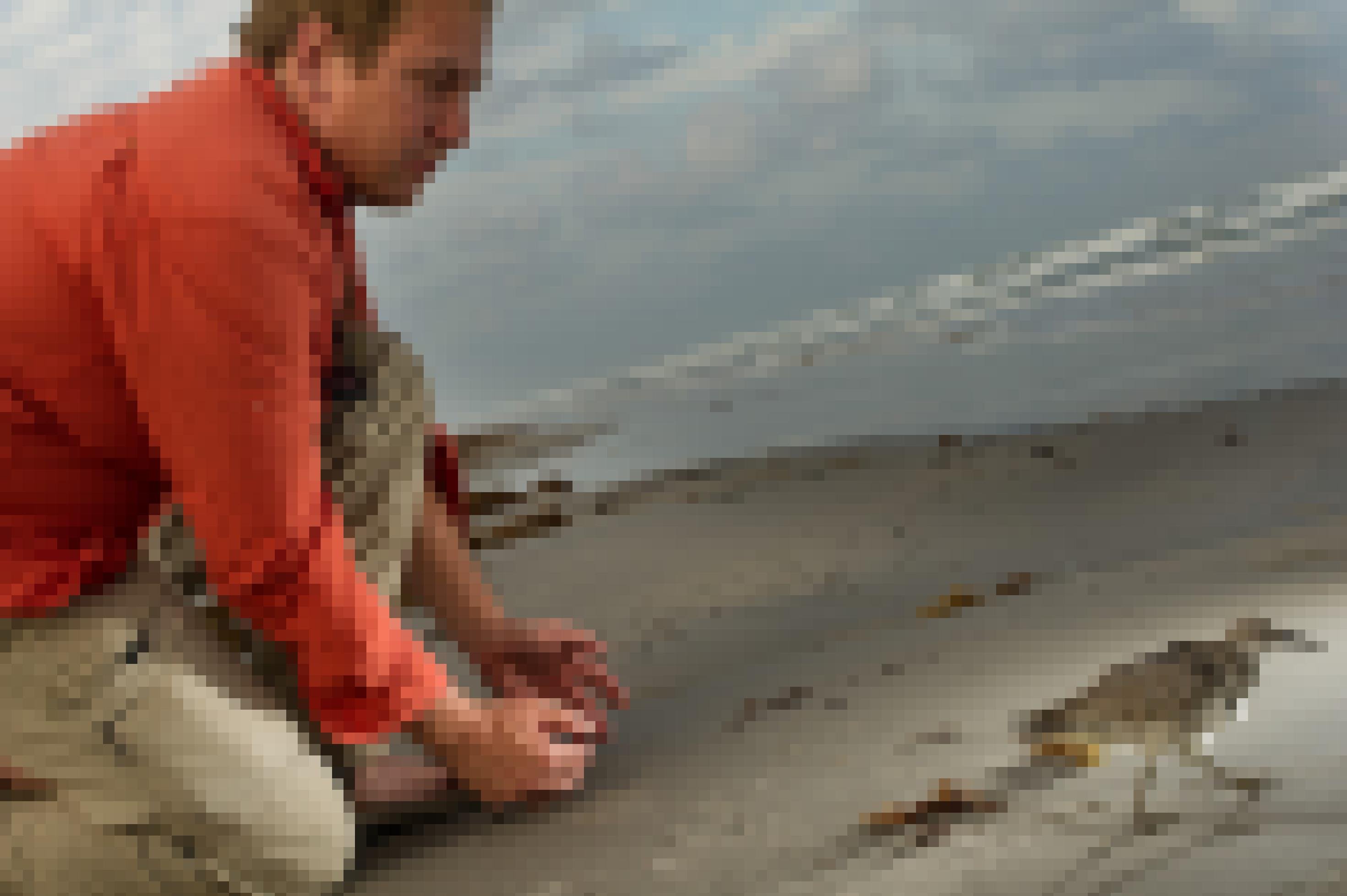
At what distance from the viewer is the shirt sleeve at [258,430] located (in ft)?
4.42

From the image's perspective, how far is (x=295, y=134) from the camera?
58.9 inches

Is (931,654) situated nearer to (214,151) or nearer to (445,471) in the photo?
(445,471)

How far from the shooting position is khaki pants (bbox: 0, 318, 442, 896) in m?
1.61

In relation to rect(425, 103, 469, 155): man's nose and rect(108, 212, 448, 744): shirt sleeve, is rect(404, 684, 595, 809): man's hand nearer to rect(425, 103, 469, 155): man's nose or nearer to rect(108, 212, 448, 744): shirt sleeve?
rect(108, 212, 448, 744): shirt sleeve

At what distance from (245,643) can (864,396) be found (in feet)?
18.2

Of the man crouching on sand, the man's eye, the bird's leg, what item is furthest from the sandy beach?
the man's eye

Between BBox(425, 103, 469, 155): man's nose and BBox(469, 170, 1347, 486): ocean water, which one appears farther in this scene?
BBox(469, 170, 1347, 486): ocean water

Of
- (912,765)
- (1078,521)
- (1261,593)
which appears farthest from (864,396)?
(912,765)

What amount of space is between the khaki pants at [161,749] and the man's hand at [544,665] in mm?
465

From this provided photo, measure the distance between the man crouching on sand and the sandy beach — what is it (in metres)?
0.30

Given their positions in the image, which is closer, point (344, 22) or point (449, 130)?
point (344, 22)

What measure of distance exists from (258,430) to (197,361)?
0.10m

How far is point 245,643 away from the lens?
175 centimetres

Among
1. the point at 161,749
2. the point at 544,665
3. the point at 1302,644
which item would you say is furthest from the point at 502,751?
the point at 1302,644
